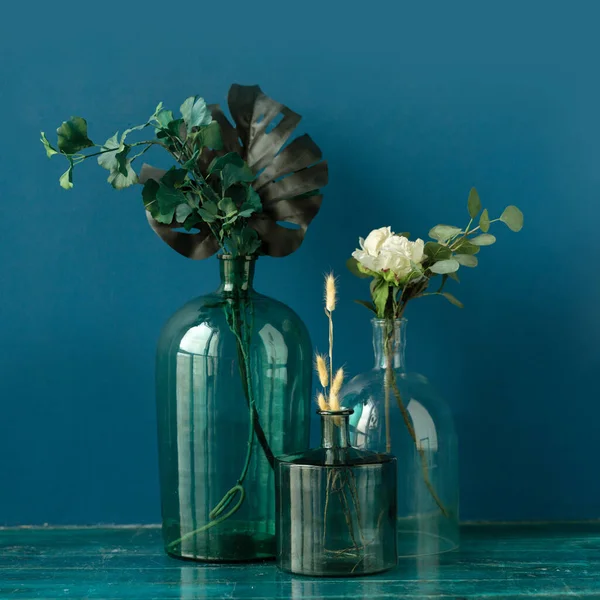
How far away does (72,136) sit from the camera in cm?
111

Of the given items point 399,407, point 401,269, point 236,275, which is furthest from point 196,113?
point 399,407

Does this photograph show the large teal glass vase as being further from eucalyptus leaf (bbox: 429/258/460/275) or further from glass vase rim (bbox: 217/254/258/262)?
eucalyptus leaf (bbox: 429/258/460/275)

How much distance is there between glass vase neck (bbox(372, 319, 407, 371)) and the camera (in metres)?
1.17

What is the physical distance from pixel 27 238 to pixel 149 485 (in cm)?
40

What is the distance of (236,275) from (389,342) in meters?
0.21

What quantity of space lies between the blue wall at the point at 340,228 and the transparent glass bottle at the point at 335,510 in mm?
310

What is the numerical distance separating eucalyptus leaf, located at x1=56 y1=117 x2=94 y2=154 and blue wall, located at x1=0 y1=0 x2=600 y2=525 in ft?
0.73

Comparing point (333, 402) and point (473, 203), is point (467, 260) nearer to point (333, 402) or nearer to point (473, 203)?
point (473, 203)

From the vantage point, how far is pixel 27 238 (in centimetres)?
134

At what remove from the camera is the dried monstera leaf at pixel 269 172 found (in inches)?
47.3

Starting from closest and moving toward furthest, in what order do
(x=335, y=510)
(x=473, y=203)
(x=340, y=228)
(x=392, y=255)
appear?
1. (x=335, y=510)
2. (x=392, y=255)
3. (x=473, y=203)
4. (x=340, y=228)

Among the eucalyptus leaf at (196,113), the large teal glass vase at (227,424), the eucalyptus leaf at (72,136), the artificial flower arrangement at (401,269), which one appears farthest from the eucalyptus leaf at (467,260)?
the eucalyptus leaf at (72,136)

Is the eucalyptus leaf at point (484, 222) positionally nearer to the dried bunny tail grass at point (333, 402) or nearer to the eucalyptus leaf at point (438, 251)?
the eucalyptus leaf at point (438, 251)

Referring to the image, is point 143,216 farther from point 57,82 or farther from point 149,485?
point 149,485
